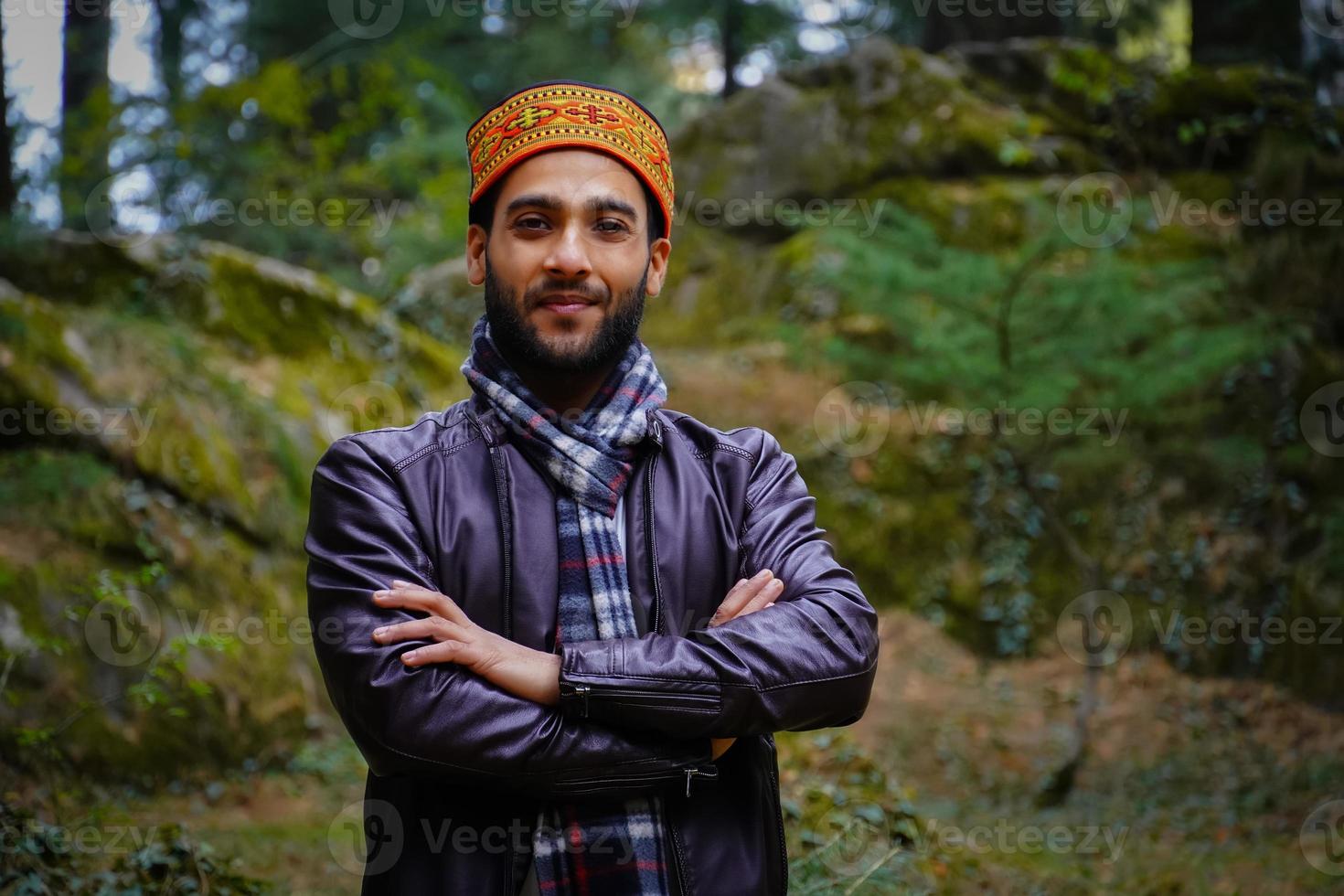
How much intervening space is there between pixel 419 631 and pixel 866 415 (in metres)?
7.61

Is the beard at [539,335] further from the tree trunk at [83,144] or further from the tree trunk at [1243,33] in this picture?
the tree trunk at [1243,33]

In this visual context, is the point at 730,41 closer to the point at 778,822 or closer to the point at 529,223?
the point at 529,223

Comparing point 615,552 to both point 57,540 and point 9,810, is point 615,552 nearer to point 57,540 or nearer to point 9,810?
point 9,810

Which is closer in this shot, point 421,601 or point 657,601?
point 421,601

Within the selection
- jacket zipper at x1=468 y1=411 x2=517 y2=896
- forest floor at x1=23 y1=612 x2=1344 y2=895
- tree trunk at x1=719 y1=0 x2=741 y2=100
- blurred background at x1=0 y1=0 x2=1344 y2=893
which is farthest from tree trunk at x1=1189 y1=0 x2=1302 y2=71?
jacket zipper at x1=468 y1=411 x2=517 y2=896

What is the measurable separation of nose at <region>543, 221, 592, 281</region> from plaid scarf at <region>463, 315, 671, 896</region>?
226 millimetres

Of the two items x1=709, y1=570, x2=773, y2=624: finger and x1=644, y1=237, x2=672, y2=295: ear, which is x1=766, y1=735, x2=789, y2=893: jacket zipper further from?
x1=644, y1=237, x2=672, y2=295: ear

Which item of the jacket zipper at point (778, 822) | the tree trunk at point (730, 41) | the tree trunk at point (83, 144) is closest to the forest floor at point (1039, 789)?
the jacket zipper at point (778, 822)

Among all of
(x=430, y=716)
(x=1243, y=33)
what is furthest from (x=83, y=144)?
(x=1243, y=33)

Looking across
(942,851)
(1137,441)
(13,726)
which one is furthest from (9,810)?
(1137,441)

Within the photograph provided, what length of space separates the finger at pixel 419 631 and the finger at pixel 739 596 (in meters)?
0.53

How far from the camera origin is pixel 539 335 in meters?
2.12

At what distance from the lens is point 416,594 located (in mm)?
1887

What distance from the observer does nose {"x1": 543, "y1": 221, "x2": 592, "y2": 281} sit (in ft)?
6.83
